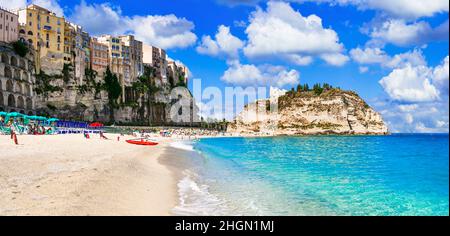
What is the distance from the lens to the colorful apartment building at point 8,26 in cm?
7381

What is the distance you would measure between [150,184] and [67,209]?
20.0ft

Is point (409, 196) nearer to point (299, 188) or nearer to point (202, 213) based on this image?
point (299, 188)

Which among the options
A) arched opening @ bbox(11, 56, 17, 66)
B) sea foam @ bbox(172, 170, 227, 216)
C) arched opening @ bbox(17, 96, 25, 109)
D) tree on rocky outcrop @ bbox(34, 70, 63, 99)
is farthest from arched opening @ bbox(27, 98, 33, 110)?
sea foam @ bbox(172, 170, 227, 216)

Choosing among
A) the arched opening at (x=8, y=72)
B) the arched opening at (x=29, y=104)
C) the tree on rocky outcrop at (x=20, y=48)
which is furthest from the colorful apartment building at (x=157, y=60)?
the arched opening at (x=8, y=72)

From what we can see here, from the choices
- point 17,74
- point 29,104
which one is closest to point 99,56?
point 17,74

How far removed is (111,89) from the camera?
10444cm

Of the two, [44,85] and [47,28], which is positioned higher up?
[47,28]

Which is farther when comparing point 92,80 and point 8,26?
point 92,80

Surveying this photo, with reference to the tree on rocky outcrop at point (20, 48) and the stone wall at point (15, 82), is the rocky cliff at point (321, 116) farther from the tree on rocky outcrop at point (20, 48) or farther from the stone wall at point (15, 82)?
the tree on rocky outcrop at point (20, 48)

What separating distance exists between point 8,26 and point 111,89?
112 feet

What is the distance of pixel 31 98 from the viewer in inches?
2970

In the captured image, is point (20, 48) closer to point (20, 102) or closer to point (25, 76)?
point (25, 76)

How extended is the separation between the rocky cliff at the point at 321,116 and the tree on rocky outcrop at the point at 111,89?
2586 inches
